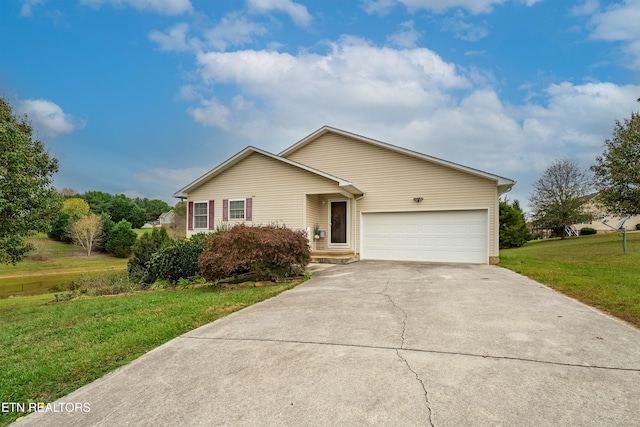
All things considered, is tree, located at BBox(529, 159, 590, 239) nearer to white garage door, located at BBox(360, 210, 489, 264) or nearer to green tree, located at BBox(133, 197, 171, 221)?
white garage door, located at BBox(360, 210, 489, 264)

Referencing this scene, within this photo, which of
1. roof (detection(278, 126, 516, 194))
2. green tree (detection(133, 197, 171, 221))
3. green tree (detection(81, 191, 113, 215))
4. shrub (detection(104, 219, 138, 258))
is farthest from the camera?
green tree (detection(133, 197, 171, 221))

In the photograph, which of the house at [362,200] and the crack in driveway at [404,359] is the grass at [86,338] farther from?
the house at [362,200]

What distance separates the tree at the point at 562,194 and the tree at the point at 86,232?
1677 inches

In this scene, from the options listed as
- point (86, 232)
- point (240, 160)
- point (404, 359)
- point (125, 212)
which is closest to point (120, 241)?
point (86, 232)

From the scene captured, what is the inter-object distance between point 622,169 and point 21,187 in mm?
27140

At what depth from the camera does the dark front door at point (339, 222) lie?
14.8 m

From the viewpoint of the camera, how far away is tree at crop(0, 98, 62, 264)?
26.5 ft

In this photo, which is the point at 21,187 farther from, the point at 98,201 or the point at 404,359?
the point at 98,201

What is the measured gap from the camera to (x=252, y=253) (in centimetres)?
886

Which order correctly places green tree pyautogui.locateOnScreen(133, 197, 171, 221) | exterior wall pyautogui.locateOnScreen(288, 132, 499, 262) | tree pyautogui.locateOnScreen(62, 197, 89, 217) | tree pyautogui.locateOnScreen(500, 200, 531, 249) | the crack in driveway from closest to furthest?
the crack in driveway
exterior wall pyautogui.locateOnScreen(288, 132, 499, 262)
tree pyautogui.locateOnScreen(500, 200, 531, 249)
tree pyautogui.locateOnScreen(62, 197, 89, 217)
green tree pyautogui.locateOnScreen(133, 197, 171, 221)

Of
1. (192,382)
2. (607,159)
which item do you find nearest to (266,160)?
(192,382)

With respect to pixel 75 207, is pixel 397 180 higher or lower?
higher

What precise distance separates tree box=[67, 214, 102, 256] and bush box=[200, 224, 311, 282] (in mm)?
29428

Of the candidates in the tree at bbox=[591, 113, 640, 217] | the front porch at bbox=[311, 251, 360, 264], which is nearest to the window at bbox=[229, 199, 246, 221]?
the front porch at bbox=[311, 251, 360, 264]
